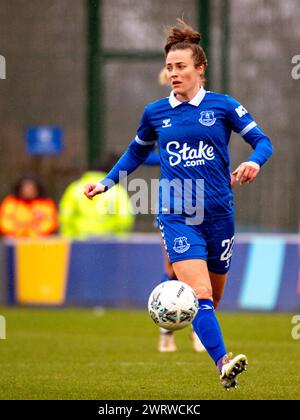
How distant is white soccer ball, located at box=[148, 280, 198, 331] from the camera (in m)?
7.18

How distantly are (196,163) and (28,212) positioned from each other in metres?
9.86

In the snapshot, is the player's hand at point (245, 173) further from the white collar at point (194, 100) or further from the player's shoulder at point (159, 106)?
the player's shoulder at point (159, 106)

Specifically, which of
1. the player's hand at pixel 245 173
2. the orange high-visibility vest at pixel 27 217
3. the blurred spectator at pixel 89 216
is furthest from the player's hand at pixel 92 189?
the orange high-visibility vest at pixel 27 217

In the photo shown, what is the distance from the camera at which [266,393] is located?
752 centimetres

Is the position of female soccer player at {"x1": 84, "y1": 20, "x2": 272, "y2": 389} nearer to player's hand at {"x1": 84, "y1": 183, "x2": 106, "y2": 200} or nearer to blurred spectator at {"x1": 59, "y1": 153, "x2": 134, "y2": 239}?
player's hand at {"x1": 84, "y1": 183, "x2": 106, "y2": 200}

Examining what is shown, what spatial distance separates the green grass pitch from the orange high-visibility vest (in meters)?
2.99

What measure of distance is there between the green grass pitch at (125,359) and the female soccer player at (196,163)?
799mm

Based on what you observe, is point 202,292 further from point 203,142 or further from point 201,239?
point 203,142

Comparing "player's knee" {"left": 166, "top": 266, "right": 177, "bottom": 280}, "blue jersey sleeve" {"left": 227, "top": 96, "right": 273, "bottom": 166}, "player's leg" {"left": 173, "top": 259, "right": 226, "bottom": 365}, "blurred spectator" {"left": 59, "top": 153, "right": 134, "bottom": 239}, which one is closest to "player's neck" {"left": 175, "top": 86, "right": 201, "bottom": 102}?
"blue jersey sleeve" {"left": 227, "top": 96, "right": 273, "bottom": 166}

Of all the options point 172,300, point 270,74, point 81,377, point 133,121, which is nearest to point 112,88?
point 133,121

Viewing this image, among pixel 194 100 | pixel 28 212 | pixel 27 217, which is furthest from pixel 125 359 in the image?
pixel 27 217
